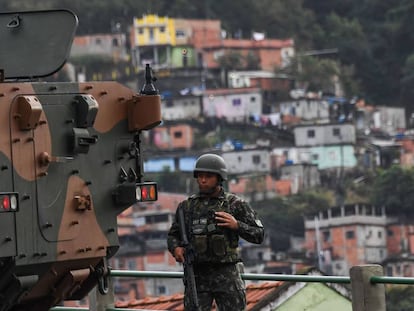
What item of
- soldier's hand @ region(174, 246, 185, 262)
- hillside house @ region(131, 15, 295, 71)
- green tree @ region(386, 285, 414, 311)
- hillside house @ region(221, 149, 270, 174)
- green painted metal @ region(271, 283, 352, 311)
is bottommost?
green tree @ region(386, 285, 414, 311)

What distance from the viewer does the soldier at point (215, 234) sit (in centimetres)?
976

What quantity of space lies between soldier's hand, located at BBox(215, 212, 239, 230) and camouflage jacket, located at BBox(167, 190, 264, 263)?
48 millimetres

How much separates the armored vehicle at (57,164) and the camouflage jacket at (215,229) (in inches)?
33.5

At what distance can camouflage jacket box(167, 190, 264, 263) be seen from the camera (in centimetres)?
976

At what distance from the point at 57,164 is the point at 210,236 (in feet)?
3.88

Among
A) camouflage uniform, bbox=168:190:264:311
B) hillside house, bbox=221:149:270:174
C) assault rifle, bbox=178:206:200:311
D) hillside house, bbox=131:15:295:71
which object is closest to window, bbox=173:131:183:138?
hillside house, bbox=221:149:270:174

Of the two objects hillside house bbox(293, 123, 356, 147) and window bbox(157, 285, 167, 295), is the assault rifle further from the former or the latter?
hillside house bbox(293, 123, 356, 147)

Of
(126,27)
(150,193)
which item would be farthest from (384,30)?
(150,193)

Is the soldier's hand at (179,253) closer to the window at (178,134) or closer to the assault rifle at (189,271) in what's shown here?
the assault rifle at (189,271)

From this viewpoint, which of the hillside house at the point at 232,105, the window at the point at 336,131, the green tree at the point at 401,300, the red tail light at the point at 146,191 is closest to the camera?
the red tail light at the point at 146,191

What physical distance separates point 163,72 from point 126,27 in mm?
9553

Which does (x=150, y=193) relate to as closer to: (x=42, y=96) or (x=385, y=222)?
(x=42, y=96)

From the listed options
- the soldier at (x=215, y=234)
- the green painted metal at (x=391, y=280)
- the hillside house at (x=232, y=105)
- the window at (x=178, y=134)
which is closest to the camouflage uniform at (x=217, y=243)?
the soldier at (x=215, y=234)

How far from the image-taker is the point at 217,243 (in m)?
9.76
